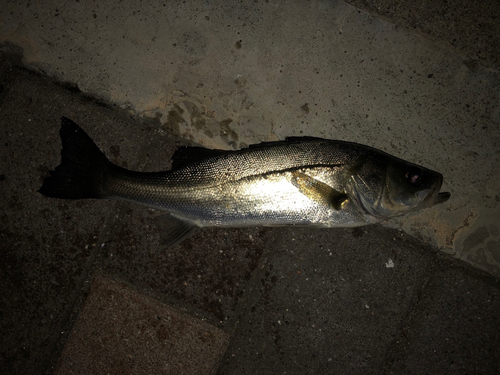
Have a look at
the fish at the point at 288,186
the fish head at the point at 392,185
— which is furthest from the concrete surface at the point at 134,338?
the fish head at the point at 392,185

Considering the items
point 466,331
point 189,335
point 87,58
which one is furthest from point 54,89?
point 466,331

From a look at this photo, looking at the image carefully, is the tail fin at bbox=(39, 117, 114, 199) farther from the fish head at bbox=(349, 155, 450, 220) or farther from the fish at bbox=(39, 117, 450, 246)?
the fish head at bbox=(349, 155, 450, 220)

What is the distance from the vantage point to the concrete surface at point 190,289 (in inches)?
112

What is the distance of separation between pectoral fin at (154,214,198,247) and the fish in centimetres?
14

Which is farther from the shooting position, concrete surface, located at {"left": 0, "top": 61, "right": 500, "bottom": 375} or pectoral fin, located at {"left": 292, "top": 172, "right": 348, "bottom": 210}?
concrete surface, located at {"left": 0, "top": 61, "right": 500, "bottom": 375}

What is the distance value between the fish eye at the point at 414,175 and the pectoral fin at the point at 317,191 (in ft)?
1.70

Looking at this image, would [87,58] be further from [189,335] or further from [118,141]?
[189,335]

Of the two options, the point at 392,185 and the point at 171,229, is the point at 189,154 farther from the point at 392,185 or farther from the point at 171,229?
the point at 392,185

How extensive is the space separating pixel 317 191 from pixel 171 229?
4.23 ft

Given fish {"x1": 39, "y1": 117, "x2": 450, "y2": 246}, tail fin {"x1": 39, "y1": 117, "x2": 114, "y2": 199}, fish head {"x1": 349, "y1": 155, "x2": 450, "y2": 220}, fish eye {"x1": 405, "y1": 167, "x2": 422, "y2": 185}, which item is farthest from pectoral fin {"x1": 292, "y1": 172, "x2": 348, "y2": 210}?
tail fin {"x1": 39, "y1": 117, "x2": 114, "y2": 199}

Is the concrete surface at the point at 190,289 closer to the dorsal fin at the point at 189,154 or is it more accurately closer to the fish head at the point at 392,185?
the dorsal fin at the point at 189,154

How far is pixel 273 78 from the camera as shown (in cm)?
290

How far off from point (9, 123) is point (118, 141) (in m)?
1.07

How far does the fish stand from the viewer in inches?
91.6
